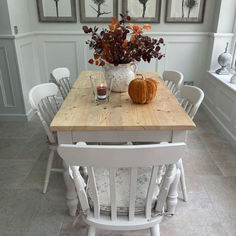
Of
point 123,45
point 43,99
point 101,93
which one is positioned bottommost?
point 43,99

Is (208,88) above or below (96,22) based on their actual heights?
below

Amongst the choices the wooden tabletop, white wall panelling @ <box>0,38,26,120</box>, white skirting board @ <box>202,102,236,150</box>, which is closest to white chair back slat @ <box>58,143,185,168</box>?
the wooden tabletop

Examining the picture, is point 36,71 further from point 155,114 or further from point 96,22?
point 155,114

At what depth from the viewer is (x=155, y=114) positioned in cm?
147

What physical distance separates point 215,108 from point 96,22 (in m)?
2.05

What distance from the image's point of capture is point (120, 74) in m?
1.76

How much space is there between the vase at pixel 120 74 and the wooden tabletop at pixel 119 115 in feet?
0.21

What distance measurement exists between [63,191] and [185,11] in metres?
2.88

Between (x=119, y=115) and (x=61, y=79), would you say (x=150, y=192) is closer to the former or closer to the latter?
(x=119, y=115)

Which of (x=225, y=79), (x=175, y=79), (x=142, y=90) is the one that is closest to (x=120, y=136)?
(x=142, y=90)

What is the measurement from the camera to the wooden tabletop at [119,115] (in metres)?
1.32

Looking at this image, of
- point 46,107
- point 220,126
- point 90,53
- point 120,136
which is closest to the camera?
point 120,136

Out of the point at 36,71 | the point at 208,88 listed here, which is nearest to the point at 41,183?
the point at 36,71

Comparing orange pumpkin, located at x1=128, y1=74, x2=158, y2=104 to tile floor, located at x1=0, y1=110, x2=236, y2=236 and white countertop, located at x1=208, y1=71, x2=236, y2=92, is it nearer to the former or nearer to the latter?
tile floor, located at x1=0, y1=110, x2=236, y2=236
